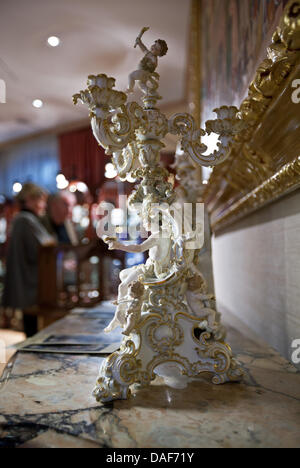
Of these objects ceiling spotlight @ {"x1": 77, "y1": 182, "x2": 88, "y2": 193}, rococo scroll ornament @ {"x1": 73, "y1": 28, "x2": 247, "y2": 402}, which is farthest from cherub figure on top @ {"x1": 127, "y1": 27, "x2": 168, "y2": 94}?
ceiling spotlight @ {"x1": 77, "y1": 182, "x2": 88, "y2": 193}

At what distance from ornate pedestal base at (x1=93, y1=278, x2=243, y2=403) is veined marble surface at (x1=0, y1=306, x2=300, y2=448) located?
0.03 meters

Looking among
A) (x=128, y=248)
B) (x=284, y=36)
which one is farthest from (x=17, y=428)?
(x=284, y=36)

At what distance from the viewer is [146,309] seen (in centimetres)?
65

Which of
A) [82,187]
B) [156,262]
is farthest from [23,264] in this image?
[156,262]

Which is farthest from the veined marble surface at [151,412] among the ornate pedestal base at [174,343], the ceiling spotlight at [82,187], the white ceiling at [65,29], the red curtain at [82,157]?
the red curtain at [82,157]

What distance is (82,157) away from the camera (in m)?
5.90

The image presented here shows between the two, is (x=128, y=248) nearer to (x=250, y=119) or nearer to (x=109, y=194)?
(x=250, y=119)

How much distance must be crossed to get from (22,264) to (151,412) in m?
3.09

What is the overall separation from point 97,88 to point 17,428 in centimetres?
50

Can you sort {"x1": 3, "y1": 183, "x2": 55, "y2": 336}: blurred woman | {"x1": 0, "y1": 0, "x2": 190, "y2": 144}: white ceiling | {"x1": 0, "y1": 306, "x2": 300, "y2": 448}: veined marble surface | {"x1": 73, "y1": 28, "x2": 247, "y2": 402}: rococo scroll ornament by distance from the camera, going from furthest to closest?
1. {"x1": 3, "y1": 183, "x2": 55, "y2": 336}: blurred woman
2. {"x1": 0, "y1": 0, "x2": 190, "y2": 144}: white ceiling
3. {"x1": 73, "y1": 28, "x2": 247, "y2": 402}: rococo scroll ornament
4. {"x1": 0, "y1": 306, "x2": 300, "y2": 448}: veined marble surface

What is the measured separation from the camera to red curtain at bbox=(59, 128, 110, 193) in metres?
5.68

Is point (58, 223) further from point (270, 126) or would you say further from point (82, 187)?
point (270, 126)

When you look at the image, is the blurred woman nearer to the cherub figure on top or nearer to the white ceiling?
the white ceiling

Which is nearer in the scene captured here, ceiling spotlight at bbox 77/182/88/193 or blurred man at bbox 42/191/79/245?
blurred man at bbox 42/191/79/245
